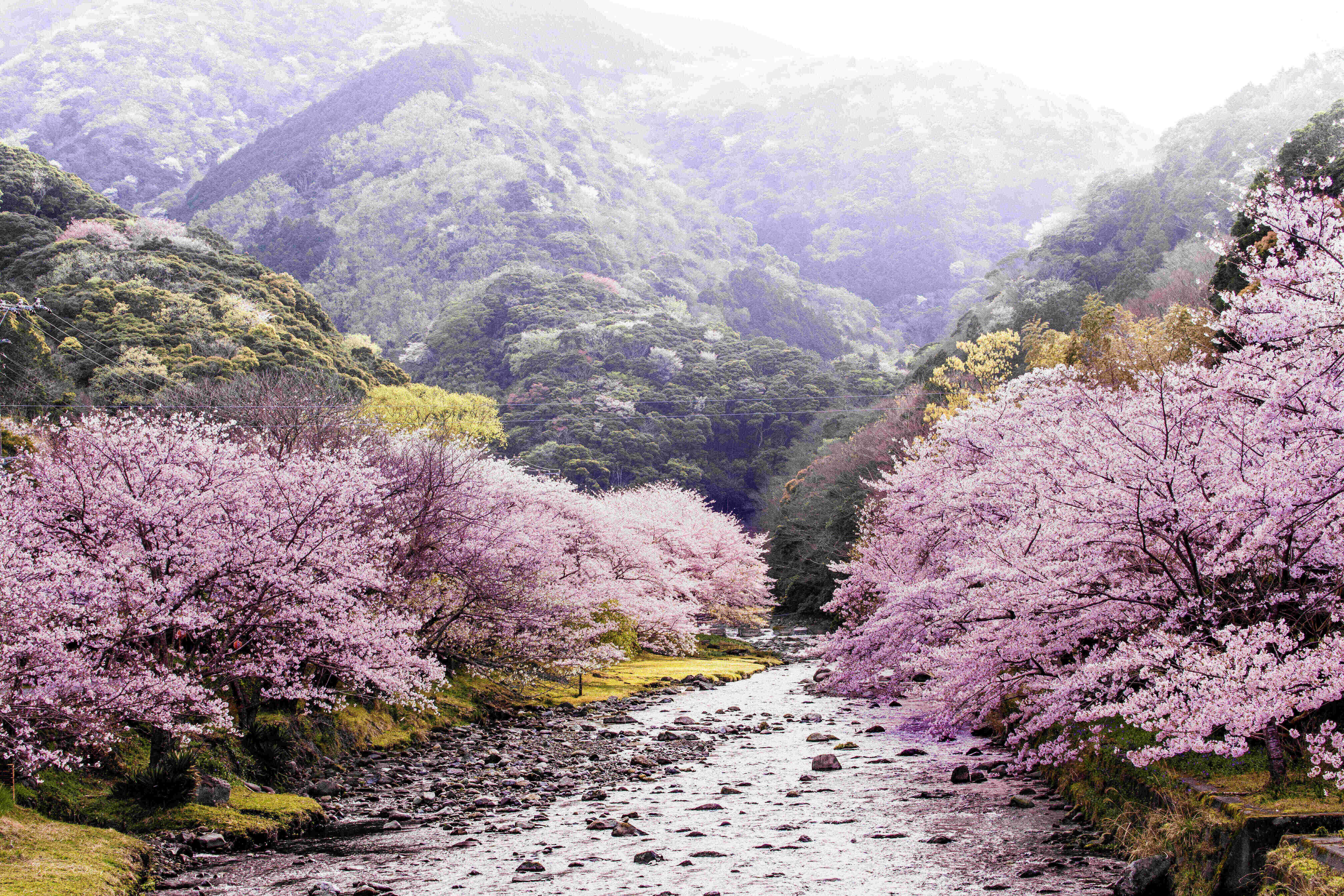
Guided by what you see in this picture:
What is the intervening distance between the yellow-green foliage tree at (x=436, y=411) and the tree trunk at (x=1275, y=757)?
31360 mm

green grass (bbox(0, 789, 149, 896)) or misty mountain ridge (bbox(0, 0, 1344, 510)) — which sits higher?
misty mountain ridge (bbox(0, 0, 1344, 510))

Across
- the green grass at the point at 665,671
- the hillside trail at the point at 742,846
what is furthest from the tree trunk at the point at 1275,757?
the green grass at the point at 665,671

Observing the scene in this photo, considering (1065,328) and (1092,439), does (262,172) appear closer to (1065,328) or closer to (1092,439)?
(1065,328)

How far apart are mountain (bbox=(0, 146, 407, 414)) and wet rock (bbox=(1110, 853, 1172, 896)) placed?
1297 inches

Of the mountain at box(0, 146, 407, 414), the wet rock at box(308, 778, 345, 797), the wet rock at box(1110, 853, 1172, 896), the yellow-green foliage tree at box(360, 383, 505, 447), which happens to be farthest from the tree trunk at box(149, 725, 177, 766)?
the yellow-green foliage tree at box(360, 383, 505, 447)

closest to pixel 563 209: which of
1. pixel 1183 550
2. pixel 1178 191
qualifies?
pixel 1178 191

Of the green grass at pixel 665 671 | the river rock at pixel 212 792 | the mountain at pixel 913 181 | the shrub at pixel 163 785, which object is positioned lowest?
the green grass at pixel 665 671

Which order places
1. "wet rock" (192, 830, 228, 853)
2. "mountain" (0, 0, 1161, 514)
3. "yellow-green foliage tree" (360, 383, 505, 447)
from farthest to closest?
"mountain" (0, 0, 1161, 514), "yellow-green foliage tree" (360, 383, 505, 447), "wet rock" (192, 830, 228, 853)

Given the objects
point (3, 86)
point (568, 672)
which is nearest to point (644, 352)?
point (568, 672)

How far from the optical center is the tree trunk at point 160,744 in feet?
39.5

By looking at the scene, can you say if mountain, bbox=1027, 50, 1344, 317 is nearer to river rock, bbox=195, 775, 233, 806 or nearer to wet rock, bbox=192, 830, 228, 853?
river rock, bbox=195, 775, 233, 806

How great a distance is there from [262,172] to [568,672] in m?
133

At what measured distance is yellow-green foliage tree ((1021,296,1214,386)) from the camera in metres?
23.3

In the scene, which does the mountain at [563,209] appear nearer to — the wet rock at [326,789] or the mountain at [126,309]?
the mountain at [126,309]
